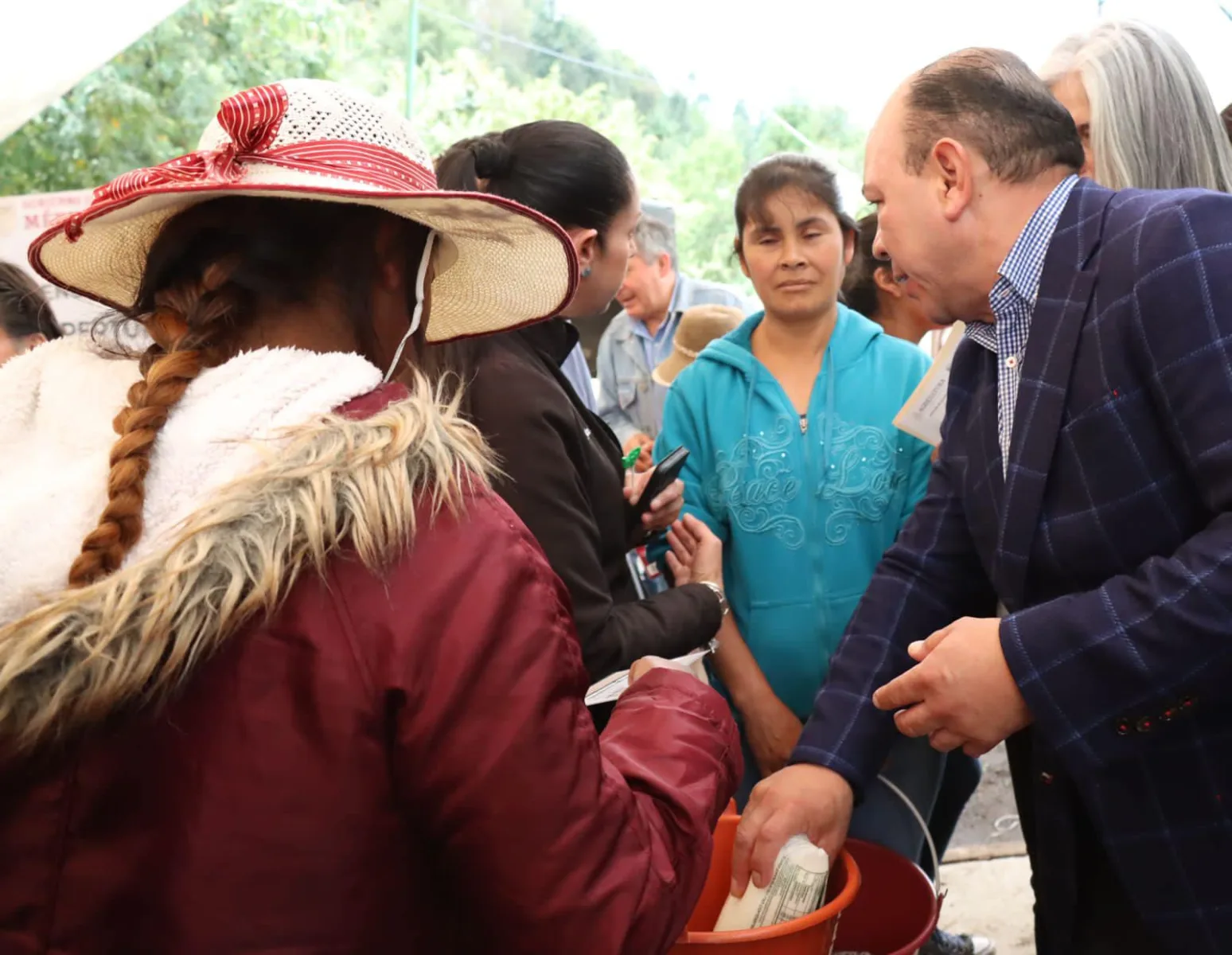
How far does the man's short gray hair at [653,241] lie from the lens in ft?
16.7

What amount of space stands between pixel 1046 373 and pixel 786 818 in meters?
0.71

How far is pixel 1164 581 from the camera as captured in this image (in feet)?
4.15

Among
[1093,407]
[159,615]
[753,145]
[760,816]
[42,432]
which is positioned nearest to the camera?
[159,615]

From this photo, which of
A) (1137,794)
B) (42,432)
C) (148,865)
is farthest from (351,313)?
(1137,794)

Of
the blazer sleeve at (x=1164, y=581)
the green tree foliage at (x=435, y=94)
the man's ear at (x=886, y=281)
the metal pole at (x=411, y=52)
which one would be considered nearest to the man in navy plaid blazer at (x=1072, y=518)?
the blazer sleeve at (x=1164, y=581)

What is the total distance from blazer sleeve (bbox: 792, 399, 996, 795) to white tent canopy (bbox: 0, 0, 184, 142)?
4.04 meters

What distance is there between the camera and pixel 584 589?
176 centimetres

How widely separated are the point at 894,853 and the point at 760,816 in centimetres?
29

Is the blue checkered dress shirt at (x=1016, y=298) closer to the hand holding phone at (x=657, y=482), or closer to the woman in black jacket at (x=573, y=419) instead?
the woman in black jacket at (x=573, y=419)

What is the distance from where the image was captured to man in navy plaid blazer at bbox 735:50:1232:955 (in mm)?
1280

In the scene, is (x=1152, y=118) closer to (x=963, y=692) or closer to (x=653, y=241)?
(x=963, y=692)

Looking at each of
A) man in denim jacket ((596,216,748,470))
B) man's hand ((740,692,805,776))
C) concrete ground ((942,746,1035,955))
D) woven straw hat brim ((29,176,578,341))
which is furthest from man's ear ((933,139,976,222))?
man in denim jacket ((596,216,748,470))

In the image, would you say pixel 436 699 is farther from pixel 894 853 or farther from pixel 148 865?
pixel 894 853

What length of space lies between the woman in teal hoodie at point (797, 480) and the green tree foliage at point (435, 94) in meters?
5.53
